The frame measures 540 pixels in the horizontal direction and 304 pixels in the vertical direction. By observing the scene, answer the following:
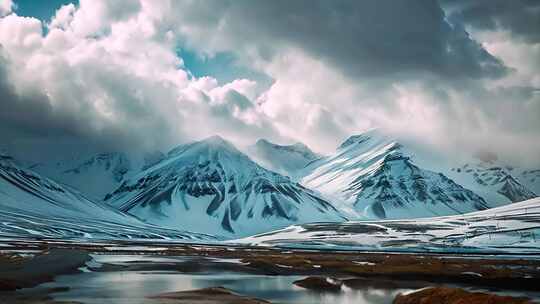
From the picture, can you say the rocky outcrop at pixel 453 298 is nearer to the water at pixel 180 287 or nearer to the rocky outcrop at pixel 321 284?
the water at pixel 180 287

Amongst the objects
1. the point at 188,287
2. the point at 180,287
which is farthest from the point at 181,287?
the point at 188,287

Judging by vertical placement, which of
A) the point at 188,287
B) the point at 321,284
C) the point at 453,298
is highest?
the point at 188,287

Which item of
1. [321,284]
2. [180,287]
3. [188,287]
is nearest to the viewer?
[180,287]

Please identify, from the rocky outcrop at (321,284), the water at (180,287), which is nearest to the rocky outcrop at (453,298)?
the water at (180,287)

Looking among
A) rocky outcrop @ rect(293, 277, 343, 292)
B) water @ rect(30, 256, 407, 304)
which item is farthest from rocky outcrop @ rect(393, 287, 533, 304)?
rocky outcrop @ rect(293, 277, 343, 292)

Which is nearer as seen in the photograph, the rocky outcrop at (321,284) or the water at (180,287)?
the water at (180,287)

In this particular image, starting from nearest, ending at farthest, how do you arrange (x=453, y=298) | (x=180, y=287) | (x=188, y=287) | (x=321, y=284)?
(x=453, y=298) → (x=180, y=287) → (x=188, y=287) → (x=321, y=284)

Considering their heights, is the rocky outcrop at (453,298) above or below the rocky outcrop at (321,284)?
below

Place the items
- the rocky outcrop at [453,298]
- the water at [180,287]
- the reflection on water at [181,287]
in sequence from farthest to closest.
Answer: the reflection on water at [181,287]
the water at [180,287]
the rocky outcrop at [453,298]

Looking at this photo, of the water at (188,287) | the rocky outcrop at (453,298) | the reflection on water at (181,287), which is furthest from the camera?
the water at (188,287)

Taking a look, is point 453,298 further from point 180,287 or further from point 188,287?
point 180,287

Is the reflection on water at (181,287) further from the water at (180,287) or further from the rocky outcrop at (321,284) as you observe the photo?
the rocky outcrop at (321,284)

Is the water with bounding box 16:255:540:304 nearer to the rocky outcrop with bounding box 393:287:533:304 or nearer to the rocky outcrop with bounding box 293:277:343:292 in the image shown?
the rocky outcrop with bounding box 293:277:343:292

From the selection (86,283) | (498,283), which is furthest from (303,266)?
(86,283)
